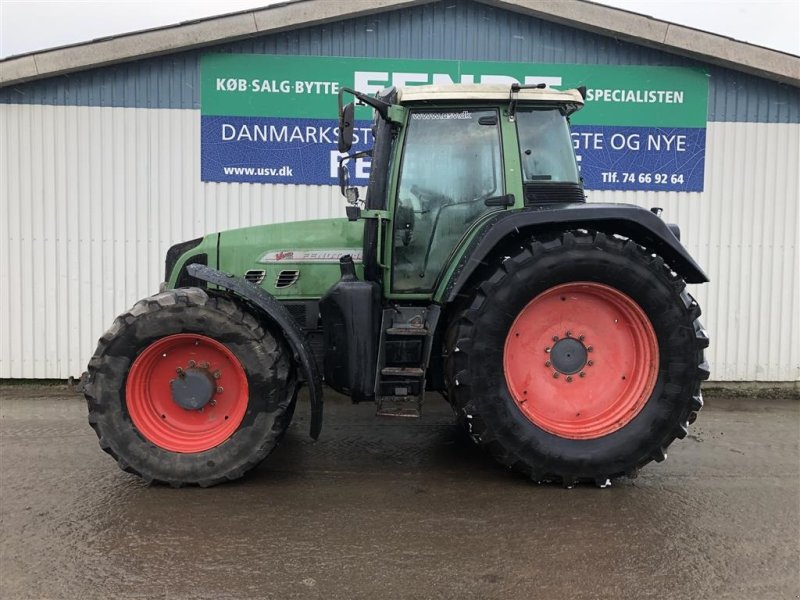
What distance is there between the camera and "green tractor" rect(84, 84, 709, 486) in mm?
3664

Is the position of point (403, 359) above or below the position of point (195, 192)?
below

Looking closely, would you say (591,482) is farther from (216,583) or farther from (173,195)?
(173,195)

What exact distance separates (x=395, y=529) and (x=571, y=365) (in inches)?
58.2

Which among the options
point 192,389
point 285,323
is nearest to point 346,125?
point 285,323

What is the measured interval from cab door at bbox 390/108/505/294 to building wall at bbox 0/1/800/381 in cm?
269

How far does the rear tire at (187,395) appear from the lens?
3.67 metres

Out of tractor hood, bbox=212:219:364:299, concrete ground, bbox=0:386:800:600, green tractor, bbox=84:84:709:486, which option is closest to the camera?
concrete ground, bbox=0:386:800:600

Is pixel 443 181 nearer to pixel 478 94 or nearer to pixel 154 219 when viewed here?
pixel 478 94

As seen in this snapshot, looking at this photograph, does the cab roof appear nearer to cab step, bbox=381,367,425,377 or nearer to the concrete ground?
cab step, bbox=381,367,425,377

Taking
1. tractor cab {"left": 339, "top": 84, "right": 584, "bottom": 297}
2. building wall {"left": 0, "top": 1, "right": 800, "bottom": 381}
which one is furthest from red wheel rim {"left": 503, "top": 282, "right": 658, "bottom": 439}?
building wall {"left": 0, "top": 1, "right": 800, "bottom": 381}

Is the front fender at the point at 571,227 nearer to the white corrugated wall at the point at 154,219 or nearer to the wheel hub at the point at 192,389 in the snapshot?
the wheel hub at the point at 192,389

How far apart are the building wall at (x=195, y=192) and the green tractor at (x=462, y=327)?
275 centimetres

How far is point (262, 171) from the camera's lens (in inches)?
255

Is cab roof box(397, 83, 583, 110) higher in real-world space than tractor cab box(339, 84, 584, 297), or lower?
higher
